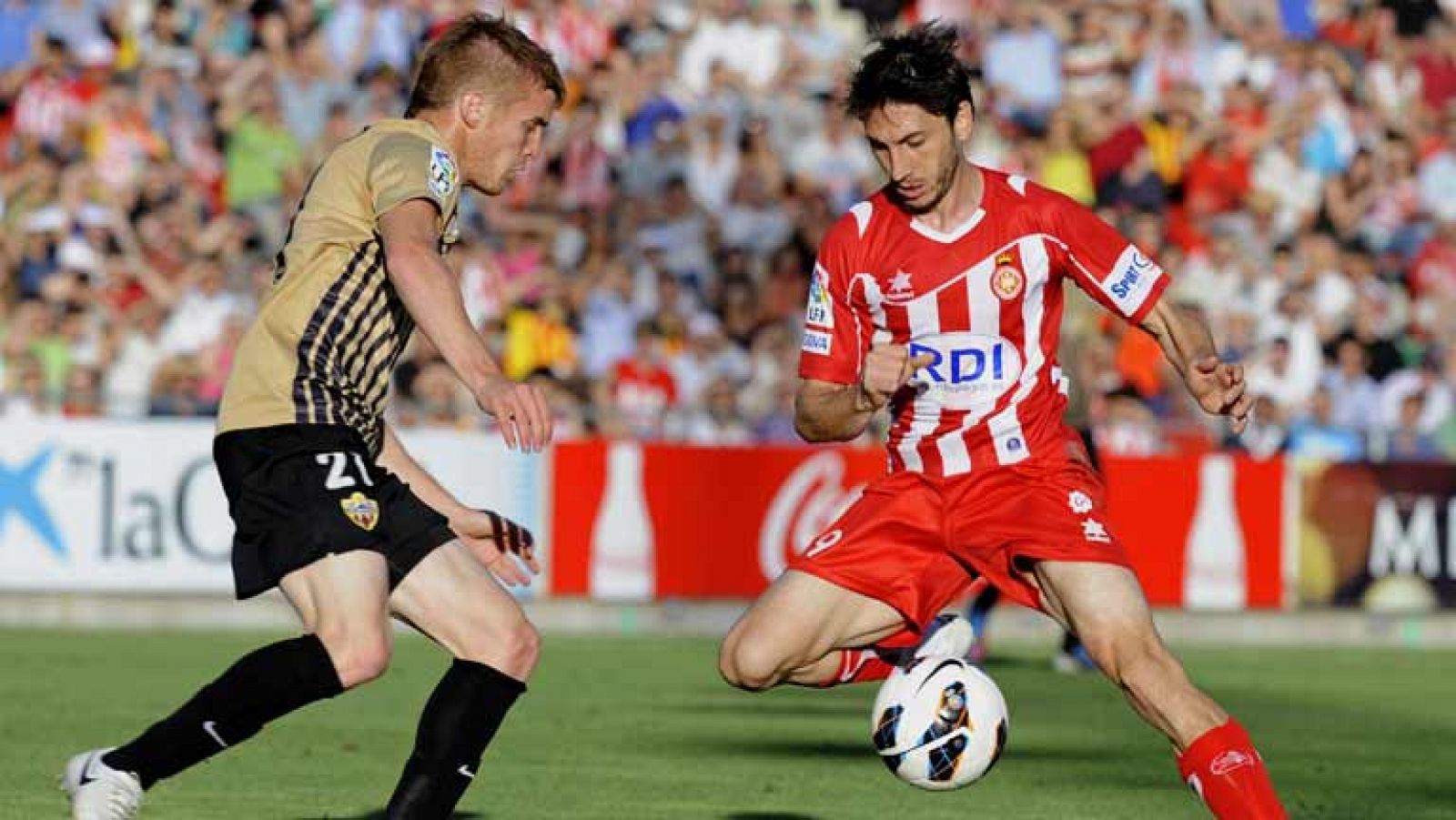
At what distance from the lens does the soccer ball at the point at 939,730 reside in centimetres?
827

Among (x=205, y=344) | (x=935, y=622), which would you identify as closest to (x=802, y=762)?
(x=935, y=622)

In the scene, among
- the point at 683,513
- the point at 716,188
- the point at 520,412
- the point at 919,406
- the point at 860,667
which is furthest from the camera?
the point at 716,188

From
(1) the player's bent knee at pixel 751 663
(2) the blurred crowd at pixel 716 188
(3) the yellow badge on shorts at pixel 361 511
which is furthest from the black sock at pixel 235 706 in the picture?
(2) the blurred crowd at pixel 716 188

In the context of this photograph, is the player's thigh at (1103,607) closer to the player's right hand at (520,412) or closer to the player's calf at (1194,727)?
the player's calf at (1194,727)

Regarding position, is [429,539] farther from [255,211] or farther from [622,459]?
[255,211]

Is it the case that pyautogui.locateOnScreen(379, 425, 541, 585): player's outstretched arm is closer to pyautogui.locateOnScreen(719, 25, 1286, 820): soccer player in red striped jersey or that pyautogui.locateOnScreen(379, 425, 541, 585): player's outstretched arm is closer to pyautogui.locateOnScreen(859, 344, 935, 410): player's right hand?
pyautogui.locateOnScreen(719, 25, 1286, 820): soccer player in red striped jersey

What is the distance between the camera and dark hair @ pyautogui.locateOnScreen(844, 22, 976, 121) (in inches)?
322

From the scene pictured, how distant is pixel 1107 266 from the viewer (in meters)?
8.23

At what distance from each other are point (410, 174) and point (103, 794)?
6.00ft

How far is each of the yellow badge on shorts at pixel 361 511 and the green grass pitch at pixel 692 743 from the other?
189 cm

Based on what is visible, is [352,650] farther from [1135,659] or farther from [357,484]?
[1135,659]

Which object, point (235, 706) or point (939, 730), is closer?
point (235, 706)

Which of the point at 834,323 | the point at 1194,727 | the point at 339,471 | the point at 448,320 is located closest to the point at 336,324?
the point at 339,471

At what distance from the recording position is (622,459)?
63.5 ft
